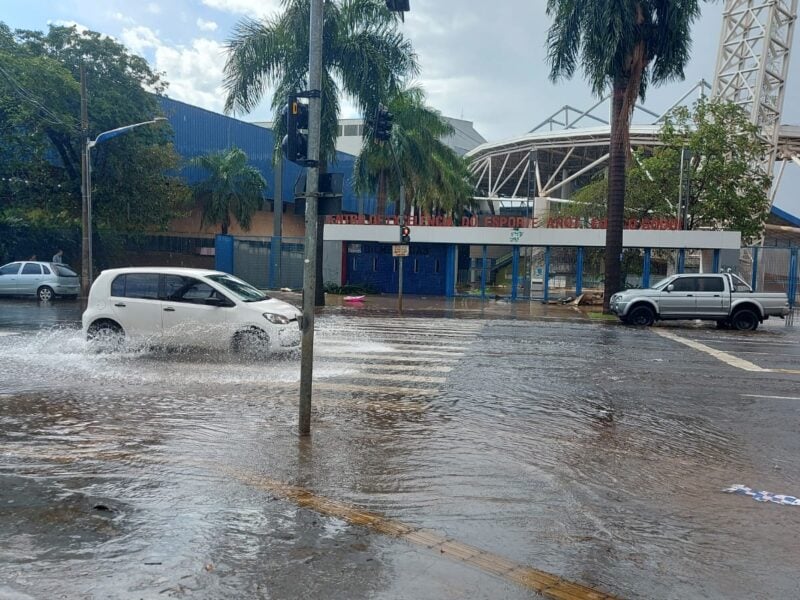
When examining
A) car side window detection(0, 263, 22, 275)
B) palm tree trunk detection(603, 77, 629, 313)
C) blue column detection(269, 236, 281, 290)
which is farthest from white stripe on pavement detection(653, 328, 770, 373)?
car side window detection(0, 263, 22, 275)

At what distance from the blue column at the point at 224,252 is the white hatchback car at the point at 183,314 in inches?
917

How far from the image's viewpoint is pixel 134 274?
12516 millimetres

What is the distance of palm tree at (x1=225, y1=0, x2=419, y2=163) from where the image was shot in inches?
977

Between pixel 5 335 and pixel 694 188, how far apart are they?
1201 inches

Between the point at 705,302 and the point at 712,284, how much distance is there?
585 millimetres

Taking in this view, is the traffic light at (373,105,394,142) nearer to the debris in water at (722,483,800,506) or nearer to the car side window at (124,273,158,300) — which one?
the car side window at (124,273,158,300)

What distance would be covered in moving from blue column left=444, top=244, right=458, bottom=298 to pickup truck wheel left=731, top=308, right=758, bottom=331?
1509 centimetres

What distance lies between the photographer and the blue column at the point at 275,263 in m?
35.4

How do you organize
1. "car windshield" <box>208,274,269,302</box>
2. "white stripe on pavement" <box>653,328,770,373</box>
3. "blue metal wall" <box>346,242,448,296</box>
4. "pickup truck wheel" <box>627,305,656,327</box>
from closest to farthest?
"car windshield" <box>208,274,269,302</box> < "white stripe on pavement" <box>653,328,770,373</box> < "pickup truck wheel" <box>627,305,656,327</box> < "blue metal wall" <box>346,242,448,296</box>

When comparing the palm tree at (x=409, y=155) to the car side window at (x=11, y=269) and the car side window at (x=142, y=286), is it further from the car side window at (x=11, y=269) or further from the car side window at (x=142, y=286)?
the car side window at (x=142, y=286)

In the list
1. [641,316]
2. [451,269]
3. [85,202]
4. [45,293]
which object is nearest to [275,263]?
[451,269]

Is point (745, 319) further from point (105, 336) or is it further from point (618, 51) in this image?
point (105, 336)

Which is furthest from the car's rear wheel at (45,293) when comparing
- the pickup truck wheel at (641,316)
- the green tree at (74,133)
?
the pickup truck wheel at (641,316)

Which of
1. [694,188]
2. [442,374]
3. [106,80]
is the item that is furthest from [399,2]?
[694,188]
